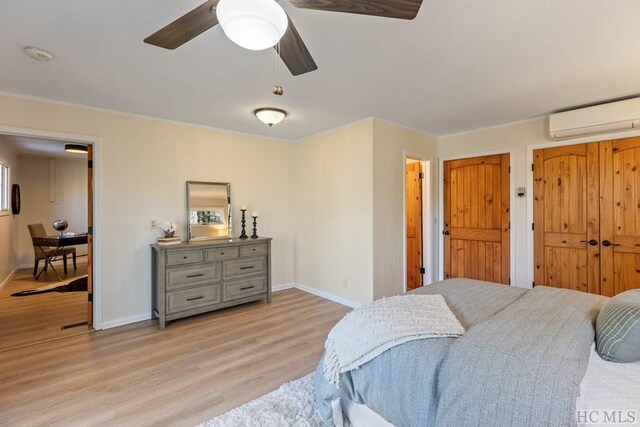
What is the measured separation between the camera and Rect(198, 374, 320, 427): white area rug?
182 cm

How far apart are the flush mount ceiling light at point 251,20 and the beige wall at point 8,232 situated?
6100 millimetres

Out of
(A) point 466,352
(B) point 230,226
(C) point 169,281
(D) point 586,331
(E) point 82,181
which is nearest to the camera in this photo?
(A) point 466,352

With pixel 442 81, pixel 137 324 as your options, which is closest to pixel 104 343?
pixel 137 324

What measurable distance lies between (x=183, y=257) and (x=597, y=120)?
4.69 meters

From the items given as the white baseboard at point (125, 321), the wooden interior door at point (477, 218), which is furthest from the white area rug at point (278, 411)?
the wooden interior door at point (477, 218)

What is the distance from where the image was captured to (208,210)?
416 cm

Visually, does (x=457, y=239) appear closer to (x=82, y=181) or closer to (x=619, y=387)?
(x=619, y=387)

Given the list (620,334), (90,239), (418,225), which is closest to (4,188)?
(90,239)

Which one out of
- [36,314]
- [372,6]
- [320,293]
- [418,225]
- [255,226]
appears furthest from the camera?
[418,225]

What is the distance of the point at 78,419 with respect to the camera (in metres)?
1.91

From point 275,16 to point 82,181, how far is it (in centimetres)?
814

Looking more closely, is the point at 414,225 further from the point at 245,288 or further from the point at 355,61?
the point at 355,61

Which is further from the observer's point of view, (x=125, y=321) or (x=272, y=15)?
(x=125, y=321)

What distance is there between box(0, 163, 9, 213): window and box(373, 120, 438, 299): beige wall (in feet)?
20.1
